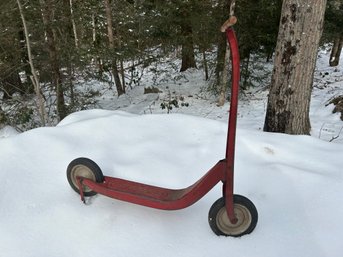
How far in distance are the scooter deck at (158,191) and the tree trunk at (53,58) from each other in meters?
5.38

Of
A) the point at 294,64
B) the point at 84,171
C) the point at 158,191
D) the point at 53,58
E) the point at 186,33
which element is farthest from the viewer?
the point at 186,33

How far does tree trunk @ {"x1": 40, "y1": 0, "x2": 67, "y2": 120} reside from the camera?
6.86 metres

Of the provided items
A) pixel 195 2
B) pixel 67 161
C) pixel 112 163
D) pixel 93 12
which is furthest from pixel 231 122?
pixel 93 12

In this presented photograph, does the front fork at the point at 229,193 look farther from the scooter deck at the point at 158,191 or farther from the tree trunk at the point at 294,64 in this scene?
the tree trunk at the point at 294,64

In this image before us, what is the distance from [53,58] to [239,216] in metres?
6.59

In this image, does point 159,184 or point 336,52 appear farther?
point 336,52

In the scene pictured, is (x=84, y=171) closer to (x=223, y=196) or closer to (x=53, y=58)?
(x=223, y=196)

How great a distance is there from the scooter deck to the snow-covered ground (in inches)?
5.3

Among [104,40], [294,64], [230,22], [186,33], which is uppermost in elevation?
[230,22]

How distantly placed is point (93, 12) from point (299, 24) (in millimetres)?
9198

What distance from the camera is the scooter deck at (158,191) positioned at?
186 centimetres

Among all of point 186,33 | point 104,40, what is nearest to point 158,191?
point 186,33

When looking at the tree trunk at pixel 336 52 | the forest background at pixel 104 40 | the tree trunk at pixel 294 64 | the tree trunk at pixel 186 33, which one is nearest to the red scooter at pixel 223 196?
the tree trunk at pixel 294 64

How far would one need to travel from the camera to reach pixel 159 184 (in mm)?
2305
